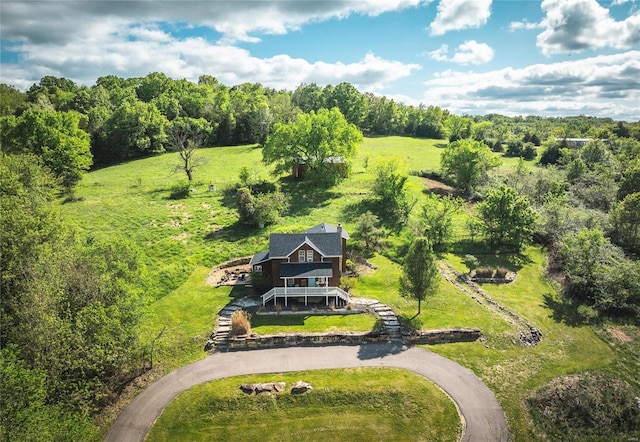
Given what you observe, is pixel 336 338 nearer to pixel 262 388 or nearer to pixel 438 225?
pixel 262 388

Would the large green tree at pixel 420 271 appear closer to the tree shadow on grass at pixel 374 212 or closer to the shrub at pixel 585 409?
the shrub at pixel 585 409

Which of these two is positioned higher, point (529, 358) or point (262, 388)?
point (262, 388)

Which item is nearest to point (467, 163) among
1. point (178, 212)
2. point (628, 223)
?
point (628, 223)

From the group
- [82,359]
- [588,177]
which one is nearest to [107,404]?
[82,359]

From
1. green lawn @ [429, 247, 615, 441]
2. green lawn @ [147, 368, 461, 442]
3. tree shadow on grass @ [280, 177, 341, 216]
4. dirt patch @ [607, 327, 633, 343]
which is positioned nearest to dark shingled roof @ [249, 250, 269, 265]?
green lawn @ [147, 368, 461, 442]

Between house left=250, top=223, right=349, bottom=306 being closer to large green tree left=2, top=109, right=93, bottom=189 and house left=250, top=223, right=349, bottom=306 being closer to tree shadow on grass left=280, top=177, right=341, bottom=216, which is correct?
tree shadow on grass left=280, top=177, right=341, bottom=216

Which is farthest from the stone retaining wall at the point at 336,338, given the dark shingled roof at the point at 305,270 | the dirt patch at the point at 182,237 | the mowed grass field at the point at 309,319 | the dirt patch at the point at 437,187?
the dirt patch at the point at 437,187
